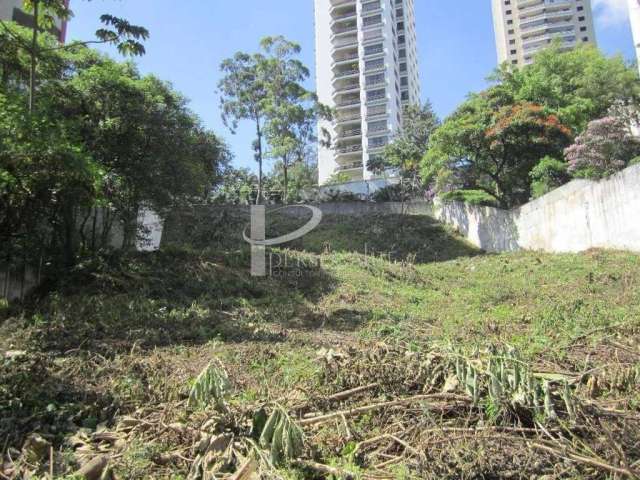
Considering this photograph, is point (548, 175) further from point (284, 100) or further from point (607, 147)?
point (284, 100)

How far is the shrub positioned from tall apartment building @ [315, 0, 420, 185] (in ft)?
76.7

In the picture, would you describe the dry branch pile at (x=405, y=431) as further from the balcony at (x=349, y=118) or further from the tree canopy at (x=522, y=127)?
the balcony at (x=349, y=118)

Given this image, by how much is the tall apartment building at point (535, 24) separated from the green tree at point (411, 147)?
3322 centimetres

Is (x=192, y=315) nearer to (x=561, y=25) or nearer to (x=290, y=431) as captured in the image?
(x=290, y=431)

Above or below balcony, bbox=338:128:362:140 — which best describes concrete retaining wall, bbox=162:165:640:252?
below

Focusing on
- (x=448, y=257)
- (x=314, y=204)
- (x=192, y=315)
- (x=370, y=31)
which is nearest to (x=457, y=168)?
(x=448, y=257)

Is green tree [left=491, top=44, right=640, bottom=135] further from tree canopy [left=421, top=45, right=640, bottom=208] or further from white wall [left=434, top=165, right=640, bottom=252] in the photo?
white wall [left=434, top=165, right=640, bottom=252]

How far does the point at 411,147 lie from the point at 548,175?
29.3ft

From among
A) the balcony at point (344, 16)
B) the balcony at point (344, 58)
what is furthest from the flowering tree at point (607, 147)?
the balcony at point (344, 16)

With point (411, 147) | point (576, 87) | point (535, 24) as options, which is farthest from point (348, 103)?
point (535, 24)

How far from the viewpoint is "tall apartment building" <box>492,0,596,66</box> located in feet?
169

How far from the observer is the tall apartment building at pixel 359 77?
37156mm

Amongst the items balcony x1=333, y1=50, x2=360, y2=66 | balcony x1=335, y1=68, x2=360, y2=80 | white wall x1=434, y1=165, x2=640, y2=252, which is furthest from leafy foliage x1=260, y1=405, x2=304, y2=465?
balcony x1=333, y1=50, x2=360, y2=66

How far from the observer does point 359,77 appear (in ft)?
126
